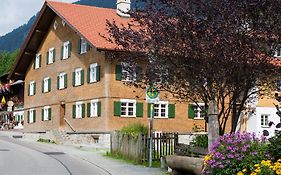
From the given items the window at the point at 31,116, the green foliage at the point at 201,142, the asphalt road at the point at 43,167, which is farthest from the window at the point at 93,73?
the green foliage at the point at 201,142

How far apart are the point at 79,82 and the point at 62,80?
3.68 meters

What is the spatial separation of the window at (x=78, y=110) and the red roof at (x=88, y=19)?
18.6 feet

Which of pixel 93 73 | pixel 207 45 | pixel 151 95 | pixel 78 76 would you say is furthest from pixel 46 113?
pixel 207 45

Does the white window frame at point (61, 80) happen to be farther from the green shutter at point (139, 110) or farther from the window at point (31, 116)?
the green shutter at point (139, 110)

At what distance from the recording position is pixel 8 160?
68.9 ft

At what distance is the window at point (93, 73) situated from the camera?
35219 mm

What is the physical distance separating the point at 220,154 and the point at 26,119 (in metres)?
41.2

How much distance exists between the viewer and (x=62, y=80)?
41.3 m

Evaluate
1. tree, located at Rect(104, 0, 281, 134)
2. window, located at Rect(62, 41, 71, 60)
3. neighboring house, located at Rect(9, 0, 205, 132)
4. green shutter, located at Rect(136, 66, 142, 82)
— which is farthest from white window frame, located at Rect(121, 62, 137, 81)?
window, located at Rect(62, 41, 71, 60)

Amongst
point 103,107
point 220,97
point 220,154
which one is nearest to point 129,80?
point 220,97

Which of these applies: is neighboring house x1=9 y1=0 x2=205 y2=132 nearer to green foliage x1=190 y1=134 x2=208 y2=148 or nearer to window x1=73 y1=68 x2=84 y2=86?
window x1=73 y1=68 x2=84 y2=86

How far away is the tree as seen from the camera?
1127 centimetres

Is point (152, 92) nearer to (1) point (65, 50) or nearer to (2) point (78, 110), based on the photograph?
(2) point (78, 110)

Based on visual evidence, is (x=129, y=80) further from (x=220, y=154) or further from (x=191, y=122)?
(x=191, y=122)
